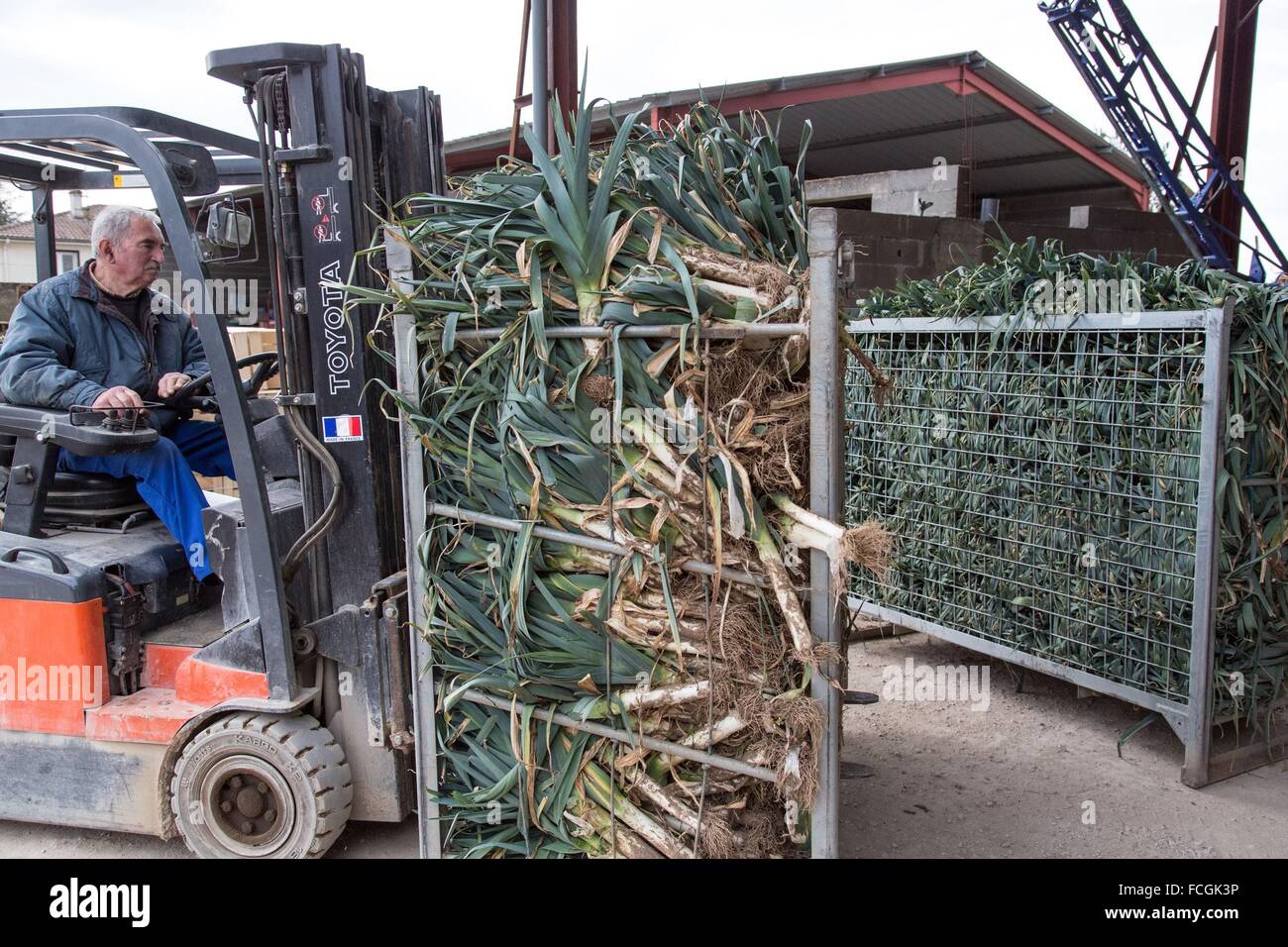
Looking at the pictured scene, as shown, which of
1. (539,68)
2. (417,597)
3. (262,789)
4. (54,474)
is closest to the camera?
(417,597)

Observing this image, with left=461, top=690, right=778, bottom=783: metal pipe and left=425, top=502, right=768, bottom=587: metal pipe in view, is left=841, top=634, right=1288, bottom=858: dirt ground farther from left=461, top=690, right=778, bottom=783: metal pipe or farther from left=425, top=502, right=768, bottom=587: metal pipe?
left=425, top=502, right=768, bottom=587: metal pipe

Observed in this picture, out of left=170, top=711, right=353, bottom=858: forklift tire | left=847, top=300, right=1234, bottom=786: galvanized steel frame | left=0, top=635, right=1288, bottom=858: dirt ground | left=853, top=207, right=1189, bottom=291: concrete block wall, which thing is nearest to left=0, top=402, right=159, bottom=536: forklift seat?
left=170, top=711, right=353, bottom=858: forklift tire

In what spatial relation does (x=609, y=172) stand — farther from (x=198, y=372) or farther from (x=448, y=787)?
(x=198, y=372)

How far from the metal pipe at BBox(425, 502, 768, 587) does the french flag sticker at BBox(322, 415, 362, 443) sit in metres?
0.50

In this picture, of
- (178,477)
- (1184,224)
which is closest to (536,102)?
(178,477)

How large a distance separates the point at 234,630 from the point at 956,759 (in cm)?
333

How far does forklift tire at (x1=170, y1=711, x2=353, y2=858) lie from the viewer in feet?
11.2

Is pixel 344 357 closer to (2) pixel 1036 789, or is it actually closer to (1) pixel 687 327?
Answer: (1) pixel 687 327

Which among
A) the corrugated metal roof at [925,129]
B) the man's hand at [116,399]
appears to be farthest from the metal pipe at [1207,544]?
the corrugated metal roof at [925,129]

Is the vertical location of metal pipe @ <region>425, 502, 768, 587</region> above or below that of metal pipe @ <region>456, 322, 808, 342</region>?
below

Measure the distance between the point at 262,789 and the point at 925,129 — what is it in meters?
15.6

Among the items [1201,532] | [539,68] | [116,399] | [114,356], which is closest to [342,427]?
[116,399]

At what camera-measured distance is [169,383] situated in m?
3.94

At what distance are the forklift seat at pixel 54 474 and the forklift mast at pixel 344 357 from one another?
0.71 meters
